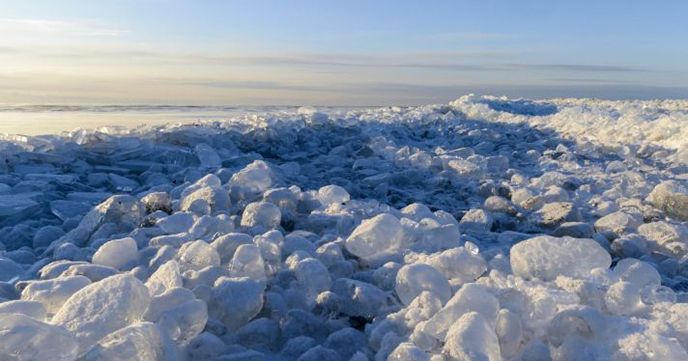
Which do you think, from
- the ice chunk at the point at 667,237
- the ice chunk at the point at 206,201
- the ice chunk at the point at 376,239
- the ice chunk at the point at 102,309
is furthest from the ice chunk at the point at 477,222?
the ice chunk at the point at 102,309

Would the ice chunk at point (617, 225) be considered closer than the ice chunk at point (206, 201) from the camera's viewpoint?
Yes

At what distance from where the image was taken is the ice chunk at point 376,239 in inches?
83.5

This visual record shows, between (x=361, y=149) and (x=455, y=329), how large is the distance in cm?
417

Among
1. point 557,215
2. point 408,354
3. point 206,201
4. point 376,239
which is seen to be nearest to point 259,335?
point 408,354

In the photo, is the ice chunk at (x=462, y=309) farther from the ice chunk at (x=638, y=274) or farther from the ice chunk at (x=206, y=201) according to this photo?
the ice chunk at (x=206, y=201)

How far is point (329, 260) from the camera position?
2.07 m

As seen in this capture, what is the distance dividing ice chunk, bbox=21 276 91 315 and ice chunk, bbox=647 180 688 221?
2.76 metres

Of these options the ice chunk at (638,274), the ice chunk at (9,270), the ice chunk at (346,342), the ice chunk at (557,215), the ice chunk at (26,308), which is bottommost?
the ice chunk at (557,215)

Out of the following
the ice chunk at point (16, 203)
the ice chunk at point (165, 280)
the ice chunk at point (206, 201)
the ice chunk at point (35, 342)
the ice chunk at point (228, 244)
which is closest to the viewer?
→ the ice chunk at point (35, 342)

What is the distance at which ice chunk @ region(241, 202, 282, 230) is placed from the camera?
8.37 ft

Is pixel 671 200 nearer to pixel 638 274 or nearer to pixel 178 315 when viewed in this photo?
pixel 638 274

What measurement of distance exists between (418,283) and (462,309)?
8.9 inches

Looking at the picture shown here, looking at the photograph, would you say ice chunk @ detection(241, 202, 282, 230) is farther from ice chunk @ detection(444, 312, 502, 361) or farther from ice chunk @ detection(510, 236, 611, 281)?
ice chunk @ detection(444, 312, 502, 361)

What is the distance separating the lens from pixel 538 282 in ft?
5.74
